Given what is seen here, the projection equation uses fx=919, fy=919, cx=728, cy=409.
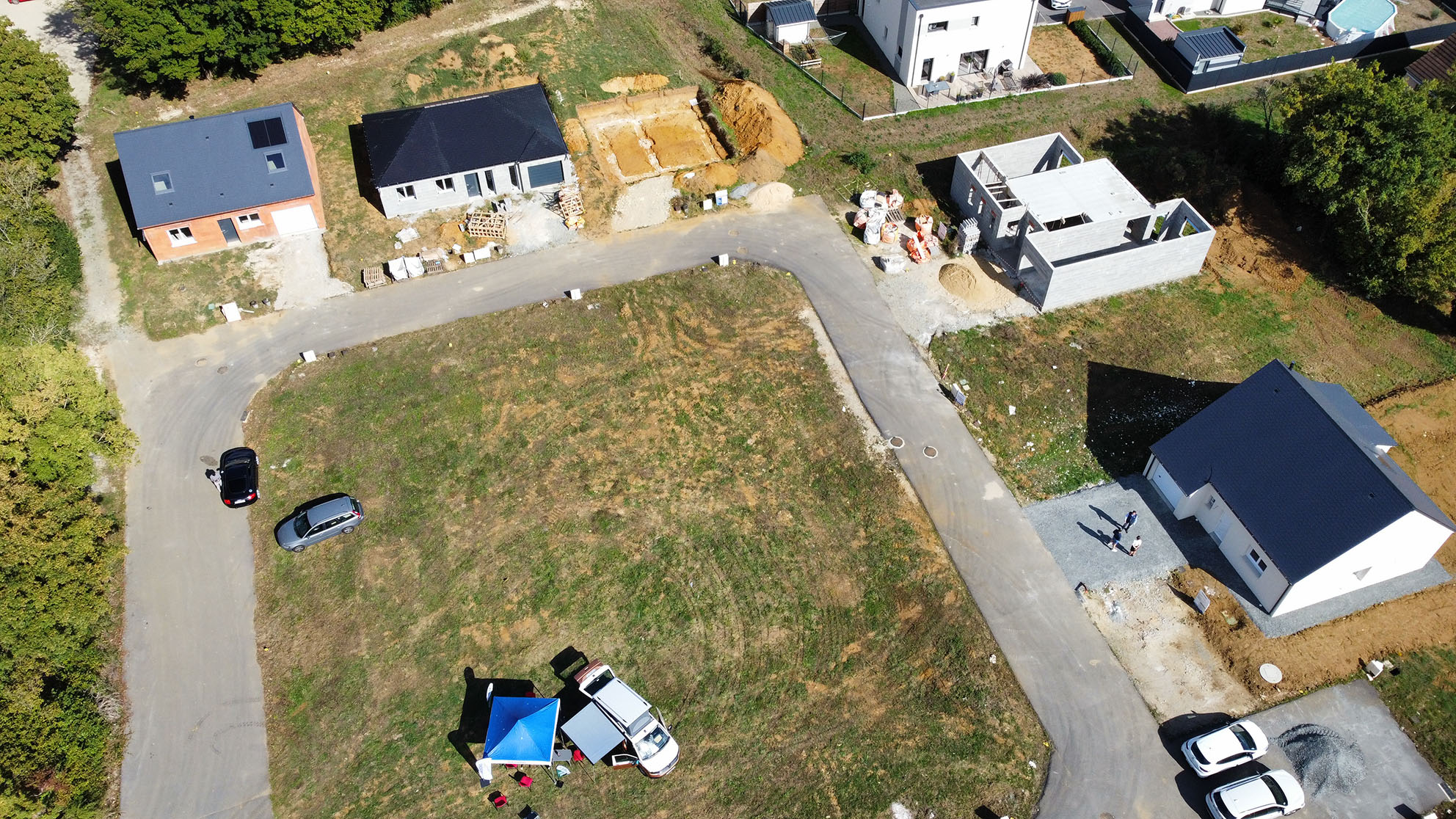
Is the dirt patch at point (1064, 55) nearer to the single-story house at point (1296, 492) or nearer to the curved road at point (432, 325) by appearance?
the curved road at point (432, 325)

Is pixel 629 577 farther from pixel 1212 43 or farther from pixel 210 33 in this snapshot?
pixel 1212 43

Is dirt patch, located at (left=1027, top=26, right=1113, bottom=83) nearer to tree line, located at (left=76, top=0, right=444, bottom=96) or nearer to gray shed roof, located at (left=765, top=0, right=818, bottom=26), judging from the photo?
gray shed roof, located at (left=765, top=0, right=818, bottom=26)

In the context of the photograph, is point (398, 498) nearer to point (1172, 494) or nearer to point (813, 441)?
point (813, 441)

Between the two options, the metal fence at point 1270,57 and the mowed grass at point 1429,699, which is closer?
the mowed grass at point 1429,699

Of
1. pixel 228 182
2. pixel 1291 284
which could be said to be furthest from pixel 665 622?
pixel 1291 284

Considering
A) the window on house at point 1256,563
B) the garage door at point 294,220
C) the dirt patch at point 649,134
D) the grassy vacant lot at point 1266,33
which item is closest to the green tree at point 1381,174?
the grassy vacant lot at point 1266,33

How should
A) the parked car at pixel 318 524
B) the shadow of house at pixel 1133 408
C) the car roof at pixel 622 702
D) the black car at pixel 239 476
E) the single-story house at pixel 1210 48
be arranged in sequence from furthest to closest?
the single-story house at pixel 1210 48, the shadow of house at pixel 1133 408, the black car at pixel 239 476, the parked car at pixel 318 524, the car roof at pixel 622 702

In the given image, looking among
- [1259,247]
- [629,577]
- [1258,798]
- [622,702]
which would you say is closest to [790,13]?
[1259,247]
